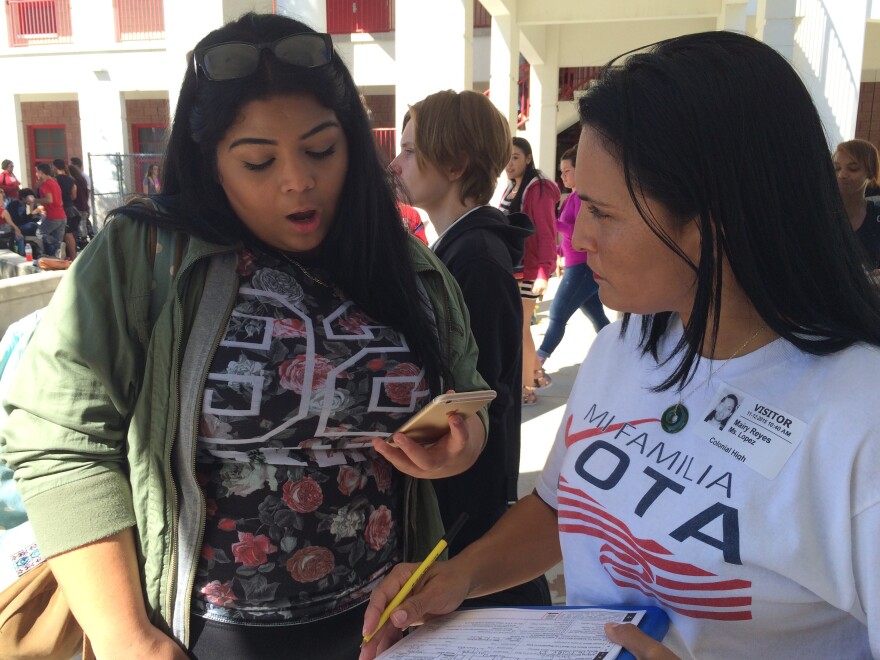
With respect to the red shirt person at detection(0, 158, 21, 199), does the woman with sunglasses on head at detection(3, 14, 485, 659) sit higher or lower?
higher

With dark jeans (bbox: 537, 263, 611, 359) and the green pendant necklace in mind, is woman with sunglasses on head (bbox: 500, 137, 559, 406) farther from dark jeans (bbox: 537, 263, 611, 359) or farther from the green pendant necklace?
the green pendant necklace

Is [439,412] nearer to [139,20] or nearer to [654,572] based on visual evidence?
[654,572]

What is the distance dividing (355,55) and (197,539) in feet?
56.0

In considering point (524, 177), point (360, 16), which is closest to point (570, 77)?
point (360, 16)

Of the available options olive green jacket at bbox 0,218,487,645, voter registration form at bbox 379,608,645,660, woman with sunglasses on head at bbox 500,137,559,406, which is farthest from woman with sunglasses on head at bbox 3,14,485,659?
woman with sunglasses on head at bbox 500,137,559,406

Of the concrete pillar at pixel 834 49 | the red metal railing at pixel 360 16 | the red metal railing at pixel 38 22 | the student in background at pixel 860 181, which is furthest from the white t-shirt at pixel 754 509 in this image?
the red metal railing at pixel 38 22

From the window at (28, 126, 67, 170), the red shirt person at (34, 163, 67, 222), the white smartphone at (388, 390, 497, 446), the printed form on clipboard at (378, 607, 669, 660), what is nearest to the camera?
the printed form on clipboard at (378, 607, 669, 660)

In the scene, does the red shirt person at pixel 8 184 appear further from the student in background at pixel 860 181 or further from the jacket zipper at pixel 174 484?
the jacket zipper at pixel 174 484

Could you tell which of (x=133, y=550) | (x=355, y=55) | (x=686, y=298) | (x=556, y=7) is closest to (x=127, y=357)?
(x=133, y=550)

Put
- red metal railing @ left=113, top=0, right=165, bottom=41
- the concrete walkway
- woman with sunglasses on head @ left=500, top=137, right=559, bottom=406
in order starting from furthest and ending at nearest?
red metal railing @ left=113, top=0, right=165, bottom=41 → woman with sunglasses on head @ left=500, top=137, right=559, bottom=406 → the concrete walkway

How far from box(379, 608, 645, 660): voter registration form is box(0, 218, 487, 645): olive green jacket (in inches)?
18.4

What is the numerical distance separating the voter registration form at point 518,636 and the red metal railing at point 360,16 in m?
17.7

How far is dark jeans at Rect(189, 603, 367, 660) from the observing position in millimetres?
1371

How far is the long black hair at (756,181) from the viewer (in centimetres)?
101
